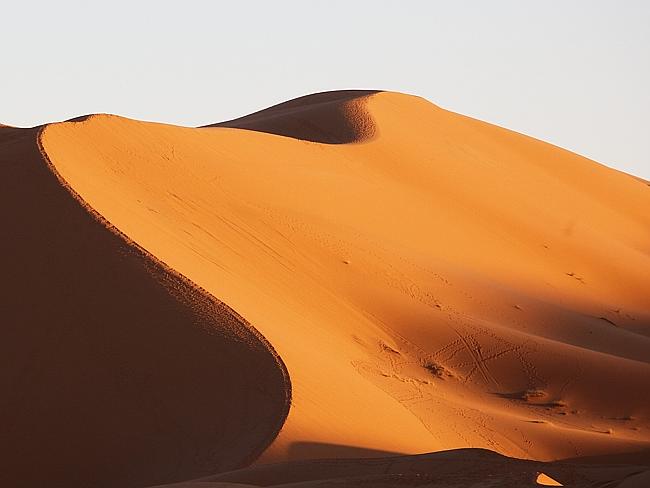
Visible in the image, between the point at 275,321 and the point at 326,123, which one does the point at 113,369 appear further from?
the point at 326,123

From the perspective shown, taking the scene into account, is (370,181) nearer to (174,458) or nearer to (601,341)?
(601,341)

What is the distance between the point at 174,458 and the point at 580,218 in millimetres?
19184

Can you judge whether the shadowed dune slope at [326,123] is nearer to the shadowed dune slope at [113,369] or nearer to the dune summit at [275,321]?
the dune summit at [275,321]

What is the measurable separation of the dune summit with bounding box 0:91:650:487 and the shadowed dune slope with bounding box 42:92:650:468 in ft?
0.15

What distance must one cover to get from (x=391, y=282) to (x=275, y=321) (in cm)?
408

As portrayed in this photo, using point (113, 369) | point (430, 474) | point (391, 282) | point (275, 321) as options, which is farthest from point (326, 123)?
point (430, 474)

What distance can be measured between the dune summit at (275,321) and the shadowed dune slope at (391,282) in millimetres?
46

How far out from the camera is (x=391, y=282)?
1828cm

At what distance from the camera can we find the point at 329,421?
477 inches

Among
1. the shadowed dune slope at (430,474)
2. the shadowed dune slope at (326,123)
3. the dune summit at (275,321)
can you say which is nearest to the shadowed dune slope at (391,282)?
the dune summit at (275,321)

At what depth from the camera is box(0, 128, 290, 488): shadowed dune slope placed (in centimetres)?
1191

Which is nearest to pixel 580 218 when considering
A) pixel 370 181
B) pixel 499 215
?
pixel 499 215

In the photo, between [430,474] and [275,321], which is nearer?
[430,474]

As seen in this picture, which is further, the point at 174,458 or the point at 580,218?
the point at 580,218
